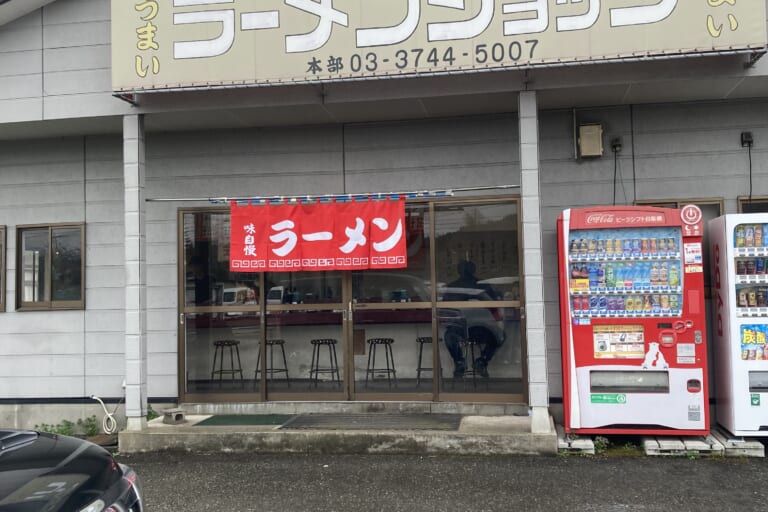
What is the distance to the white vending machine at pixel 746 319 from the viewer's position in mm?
6227

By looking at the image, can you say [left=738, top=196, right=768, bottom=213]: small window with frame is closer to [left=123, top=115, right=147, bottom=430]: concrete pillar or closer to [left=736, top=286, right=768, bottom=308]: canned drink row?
[left=736, top=286, right=768, bottom=308]: canned drink row

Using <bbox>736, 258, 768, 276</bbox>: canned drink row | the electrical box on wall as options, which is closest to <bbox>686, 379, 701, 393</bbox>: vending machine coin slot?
<bbox>736, 258, 768, 276</bbox>: canned drink row

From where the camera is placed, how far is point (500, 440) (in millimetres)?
6383

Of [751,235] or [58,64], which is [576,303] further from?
[58,64]

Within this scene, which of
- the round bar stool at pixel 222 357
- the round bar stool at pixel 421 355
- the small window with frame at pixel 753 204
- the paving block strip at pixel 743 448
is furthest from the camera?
the round bar stool at pixel 222 357

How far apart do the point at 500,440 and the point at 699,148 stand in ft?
13.3

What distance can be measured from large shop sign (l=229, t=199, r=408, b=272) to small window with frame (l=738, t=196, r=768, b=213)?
12.6 ft

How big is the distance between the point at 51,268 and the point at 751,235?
8305mm

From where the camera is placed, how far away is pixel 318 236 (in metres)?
7.53

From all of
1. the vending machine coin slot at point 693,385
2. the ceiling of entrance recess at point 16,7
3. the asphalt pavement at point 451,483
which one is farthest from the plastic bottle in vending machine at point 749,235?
the ceiling of entrance recess at point 16,7

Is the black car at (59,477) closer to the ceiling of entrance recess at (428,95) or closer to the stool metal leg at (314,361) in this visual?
the ceiling of entrance recess at (428,95)

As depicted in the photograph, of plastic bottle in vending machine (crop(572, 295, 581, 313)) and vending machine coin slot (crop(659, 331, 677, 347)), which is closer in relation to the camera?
vending machine coin slot (crop(659, 331, 677, 347))

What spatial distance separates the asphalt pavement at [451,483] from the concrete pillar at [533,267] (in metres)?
0.57

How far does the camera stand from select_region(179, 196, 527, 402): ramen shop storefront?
7738 mm
